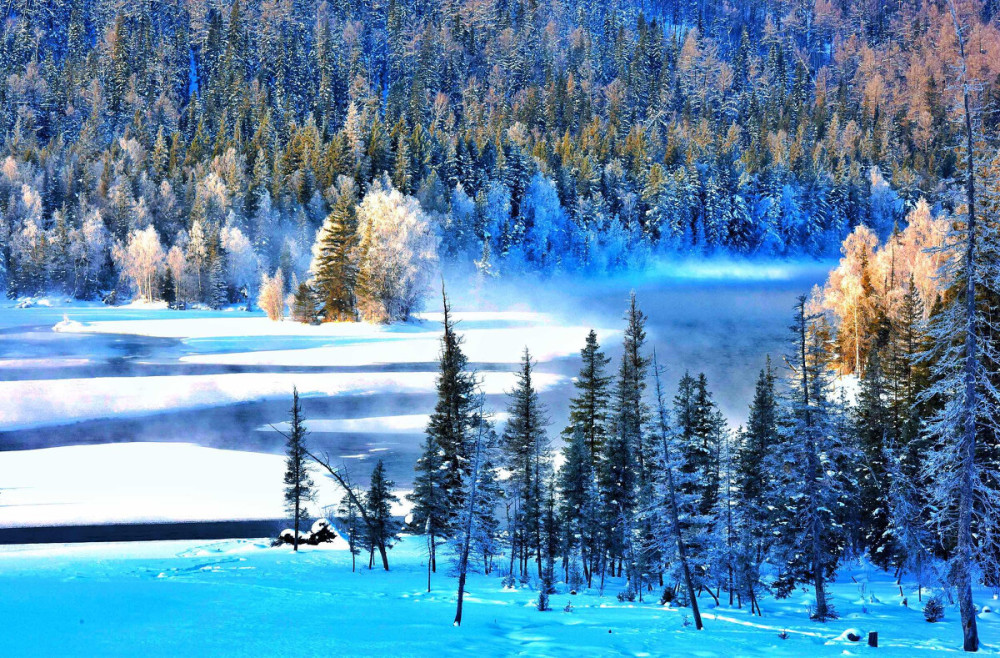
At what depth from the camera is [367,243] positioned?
84812mm

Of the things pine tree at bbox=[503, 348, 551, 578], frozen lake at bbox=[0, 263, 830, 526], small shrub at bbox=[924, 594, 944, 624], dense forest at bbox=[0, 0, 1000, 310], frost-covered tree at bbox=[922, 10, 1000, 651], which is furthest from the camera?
dense forest at bbox=[0, 0, 1000, 310]

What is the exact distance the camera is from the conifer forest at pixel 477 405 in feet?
60.5

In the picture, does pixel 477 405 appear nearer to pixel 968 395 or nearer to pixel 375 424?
pixel 968 395

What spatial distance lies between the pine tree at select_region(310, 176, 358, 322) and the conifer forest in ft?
1.05

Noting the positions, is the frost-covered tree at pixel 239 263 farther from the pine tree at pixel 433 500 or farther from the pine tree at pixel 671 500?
the pine tree at pixel 671 500

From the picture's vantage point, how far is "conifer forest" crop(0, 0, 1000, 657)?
18.5 meters

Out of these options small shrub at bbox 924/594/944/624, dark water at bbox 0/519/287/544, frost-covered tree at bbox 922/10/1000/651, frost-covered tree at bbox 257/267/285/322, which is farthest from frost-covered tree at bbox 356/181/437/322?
frost-covered tree at bbox 922/10/1000/651

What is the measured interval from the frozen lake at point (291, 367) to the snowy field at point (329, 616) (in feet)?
27.2

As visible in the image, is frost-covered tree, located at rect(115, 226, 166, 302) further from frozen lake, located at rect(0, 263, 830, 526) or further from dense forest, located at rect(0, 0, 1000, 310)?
frozen lake, located at rect(0, 263, 830, 526)

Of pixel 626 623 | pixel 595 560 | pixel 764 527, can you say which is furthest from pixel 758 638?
pixel 595 560

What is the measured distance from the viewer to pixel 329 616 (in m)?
16.4

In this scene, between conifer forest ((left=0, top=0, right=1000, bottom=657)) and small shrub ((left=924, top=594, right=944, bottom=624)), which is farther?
small shrub ((left=924, top=594, right=944, bottom=624))

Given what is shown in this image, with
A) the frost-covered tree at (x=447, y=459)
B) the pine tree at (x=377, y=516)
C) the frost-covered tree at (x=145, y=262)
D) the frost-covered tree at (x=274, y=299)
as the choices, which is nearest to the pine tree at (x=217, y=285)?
the frost-covered tree at (x=145, y=262)

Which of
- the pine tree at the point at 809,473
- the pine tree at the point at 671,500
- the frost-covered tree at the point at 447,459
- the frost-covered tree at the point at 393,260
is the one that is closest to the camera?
the pine tree at the point at 671,500
